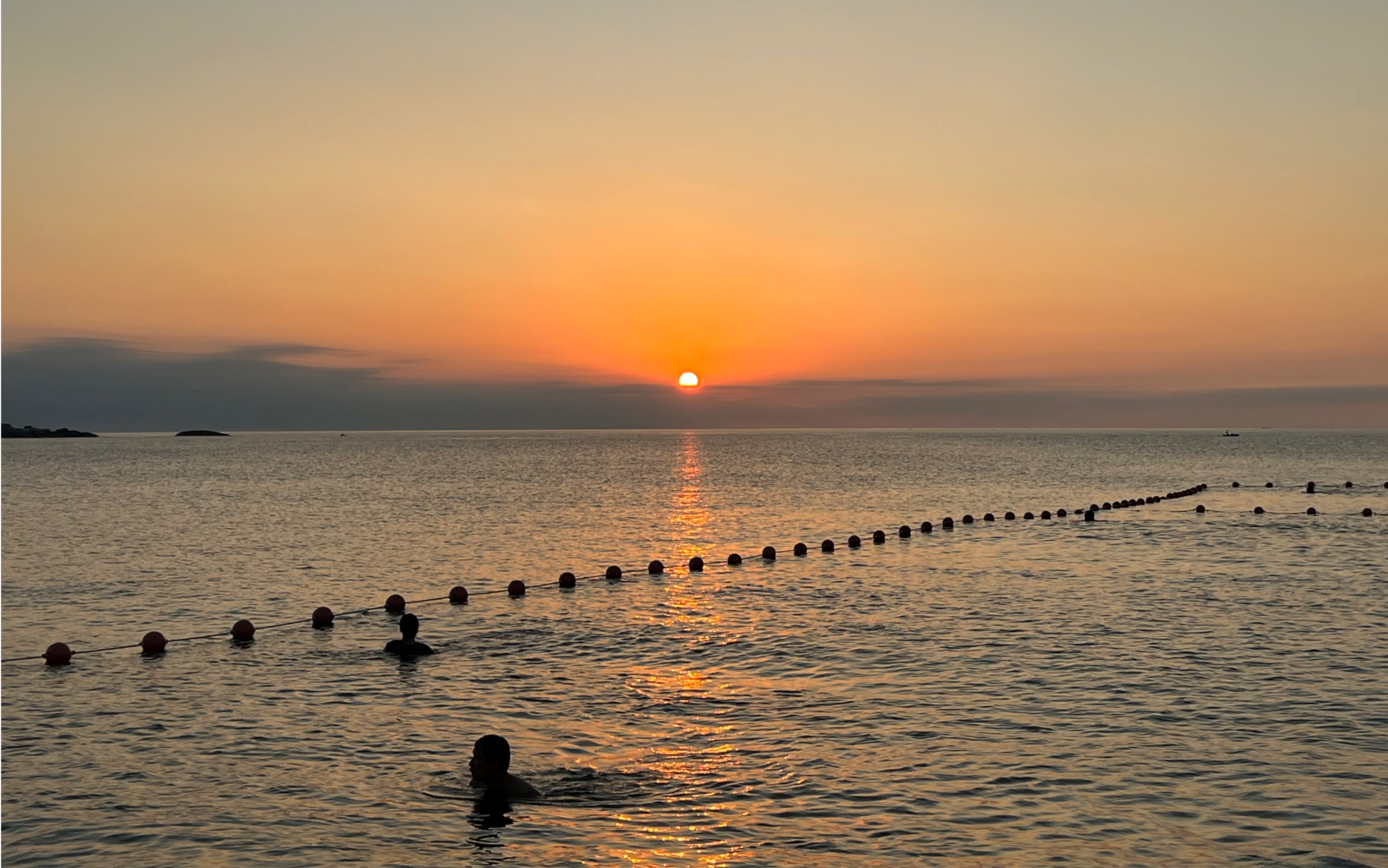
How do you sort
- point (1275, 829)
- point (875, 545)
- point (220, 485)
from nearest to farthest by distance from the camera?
point (1275, 829), point (875, 545), point (220, 485)

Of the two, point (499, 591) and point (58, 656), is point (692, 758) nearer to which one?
point (58, 656)

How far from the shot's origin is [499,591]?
3116 centimetres

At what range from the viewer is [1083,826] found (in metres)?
11.5

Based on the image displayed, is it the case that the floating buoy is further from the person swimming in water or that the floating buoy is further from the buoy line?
the person swimming in water

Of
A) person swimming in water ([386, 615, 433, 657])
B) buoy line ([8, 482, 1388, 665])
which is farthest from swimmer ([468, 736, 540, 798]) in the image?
buoy line ([8, 482, 1388, 665])

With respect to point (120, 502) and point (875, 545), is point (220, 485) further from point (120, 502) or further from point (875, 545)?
point (875, 545)

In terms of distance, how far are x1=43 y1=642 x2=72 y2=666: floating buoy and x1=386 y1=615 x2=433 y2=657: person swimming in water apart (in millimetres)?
5881

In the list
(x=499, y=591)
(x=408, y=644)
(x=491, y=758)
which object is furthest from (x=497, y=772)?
(x=499, y=591)

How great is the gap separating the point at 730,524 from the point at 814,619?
95.0 feet

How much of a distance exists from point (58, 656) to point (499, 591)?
481 inches

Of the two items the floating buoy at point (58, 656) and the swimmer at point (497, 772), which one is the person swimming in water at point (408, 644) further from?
the swimmer at point (497, 772)

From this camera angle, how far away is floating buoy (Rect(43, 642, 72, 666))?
20.7 meters

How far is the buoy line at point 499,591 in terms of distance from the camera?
21844mm

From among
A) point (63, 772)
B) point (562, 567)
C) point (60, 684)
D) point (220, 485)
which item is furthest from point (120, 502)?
point (63, 772)
